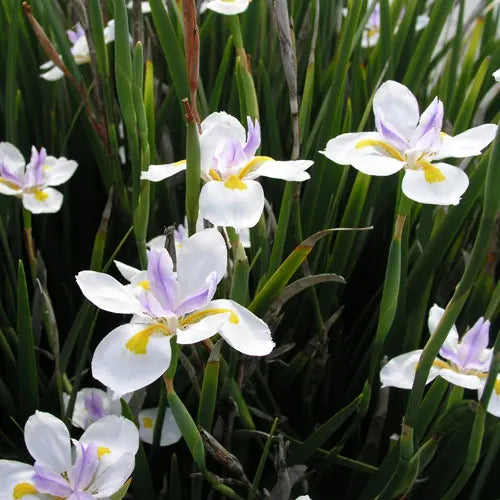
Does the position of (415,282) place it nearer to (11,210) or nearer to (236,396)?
(236,396)

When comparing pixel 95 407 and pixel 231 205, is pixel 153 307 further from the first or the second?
pixel 95 407

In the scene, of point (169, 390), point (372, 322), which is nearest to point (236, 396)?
point (169, 390)

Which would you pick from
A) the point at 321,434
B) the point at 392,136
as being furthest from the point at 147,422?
the point at 392,136

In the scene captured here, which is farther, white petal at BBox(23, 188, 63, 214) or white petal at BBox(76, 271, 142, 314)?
white petal at BBox(23, 188, 63, 214)

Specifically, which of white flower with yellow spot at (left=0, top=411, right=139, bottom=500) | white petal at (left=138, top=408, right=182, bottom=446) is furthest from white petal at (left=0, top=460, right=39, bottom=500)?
white petal at (left=138, top=408, right=182, bottom=446)

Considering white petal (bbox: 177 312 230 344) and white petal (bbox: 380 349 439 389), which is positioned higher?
white petal (bbox: 177 312 230 344)

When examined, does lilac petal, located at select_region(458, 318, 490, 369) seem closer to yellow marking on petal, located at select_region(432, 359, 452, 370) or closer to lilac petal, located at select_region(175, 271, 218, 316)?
yellow marking on petal, located at select_region(432, 359, 452, 370)
